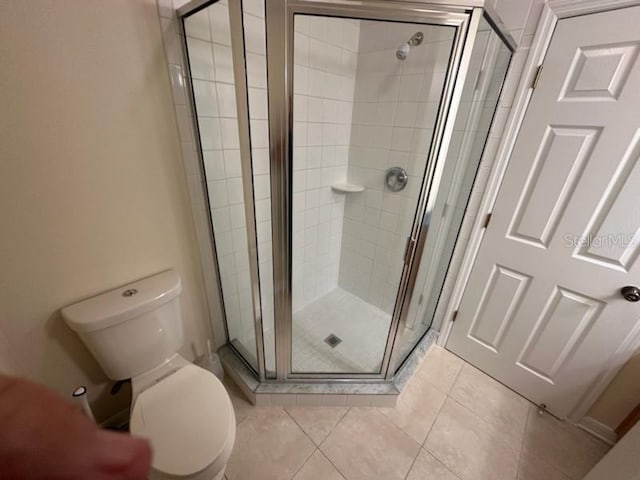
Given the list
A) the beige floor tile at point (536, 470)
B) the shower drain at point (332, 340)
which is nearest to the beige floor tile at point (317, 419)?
the shower drain at point (332, 340)

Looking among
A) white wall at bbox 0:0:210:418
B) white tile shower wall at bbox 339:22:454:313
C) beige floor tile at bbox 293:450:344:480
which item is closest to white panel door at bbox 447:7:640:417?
white tile shower wall at bbox 339:22:454:313

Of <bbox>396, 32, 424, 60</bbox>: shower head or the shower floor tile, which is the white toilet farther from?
<bbox>396, 32, 424, 60</bbox>: shower head

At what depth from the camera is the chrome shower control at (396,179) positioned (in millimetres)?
1628

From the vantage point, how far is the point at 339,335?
5.88ft

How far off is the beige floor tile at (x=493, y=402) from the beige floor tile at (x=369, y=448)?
46 centimetres

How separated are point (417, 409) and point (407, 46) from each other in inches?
77.4

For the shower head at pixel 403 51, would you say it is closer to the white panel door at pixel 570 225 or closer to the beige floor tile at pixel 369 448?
the white panel door at pixel 570 225

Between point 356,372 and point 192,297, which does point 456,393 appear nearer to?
point 356,372

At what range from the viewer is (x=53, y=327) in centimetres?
96

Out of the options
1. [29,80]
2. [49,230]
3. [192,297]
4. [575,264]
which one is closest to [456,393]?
[575,264]

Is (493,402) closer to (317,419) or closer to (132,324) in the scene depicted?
(317,419)

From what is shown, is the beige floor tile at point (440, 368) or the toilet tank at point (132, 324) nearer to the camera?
the toilet tank at point (132, 324)

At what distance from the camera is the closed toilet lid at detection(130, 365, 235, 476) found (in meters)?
0.80

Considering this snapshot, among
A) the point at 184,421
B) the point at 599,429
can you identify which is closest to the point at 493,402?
the point at 599,429
